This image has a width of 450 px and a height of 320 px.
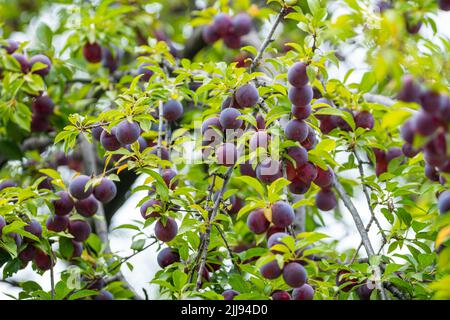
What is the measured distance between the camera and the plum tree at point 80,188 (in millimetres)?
1694

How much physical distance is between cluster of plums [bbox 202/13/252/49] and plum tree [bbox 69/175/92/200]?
44.3 inches

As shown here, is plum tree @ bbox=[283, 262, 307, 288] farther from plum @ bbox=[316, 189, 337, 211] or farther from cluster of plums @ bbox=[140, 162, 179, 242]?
plum @ bbox=[316, 189, 337, 211]

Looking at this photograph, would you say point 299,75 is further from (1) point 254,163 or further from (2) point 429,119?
(2) point 429,119

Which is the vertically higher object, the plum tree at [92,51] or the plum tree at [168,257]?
the plum tree at [92,51]

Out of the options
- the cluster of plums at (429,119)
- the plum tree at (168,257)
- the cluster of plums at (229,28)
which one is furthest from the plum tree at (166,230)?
the cluster of plums at (229,28)

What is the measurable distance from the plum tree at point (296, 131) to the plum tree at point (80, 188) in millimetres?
587

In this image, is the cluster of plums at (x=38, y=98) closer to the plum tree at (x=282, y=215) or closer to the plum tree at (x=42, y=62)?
the plum tree at (x=42, y=62)

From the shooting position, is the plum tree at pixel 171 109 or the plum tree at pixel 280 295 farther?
the plum tree at pixel 171 109

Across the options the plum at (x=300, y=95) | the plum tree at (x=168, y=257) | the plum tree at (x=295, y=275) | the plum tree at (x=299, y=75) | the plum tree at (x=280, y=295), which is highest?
the plum tree at (x=299, y=75)

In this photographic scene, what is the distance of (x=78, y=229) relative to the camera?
1875 millimetres

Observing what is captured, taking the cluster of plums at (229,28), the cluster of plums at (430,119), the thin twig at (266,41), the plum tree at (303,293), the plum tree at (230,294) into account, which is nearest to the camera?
the cluster of plums at (430,119)

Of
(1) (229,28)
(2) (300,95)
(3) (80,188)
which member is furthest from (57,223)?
(1) (229,28)

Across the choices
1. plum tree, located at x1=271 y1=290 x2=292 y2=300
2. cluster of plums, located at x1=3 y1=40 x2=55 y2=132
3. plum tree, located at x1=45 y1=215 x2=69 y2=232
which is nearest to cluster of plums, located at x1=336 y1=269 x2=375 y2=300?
plum tree, located at x1=271 y1=290 x2=292 y2=300

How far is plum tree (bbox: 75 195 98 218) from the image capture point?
1835mm
